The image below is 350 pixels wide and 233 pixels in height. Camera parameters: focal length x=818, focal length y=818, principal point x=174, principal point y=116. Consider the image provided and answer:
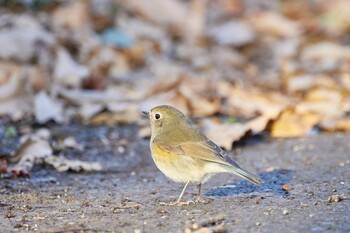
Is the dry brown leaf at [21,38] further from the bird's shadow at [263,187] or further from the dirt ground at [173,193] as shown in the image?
the bird's shadow at [263,187]

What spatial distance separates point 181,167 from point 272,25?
7952mm

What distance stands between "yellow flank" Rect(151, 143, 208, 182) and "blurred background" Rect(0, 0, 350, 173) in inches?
61.7

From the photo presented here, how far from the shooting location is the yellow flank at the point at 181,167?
5241 millimetres

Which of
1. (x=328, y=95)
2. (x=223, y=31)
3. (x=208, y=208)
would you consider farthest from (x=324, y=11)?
(x=208, y=208)

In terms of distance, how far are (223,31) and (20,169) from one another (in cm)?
664

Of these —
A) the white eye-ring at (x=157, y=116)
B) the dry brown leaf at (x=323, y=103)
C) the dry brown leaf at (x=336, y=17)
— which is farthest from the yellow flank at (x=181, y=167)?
the dry brown leaf at (x=336, y=17)

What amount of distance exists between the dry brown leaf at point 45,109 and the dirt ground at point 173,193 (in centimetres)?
16

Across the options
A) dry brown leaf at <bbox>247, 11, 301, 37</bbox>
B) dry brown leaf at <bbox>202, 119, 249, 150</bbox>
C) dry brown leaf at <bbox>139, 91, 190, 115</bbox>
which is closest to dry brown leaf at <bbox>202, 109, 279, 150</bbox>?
dry brown leaf at <bbox>202, 119, 249, 150</bbox>

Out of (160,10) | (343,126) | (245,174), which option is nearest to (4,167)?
(245,174)

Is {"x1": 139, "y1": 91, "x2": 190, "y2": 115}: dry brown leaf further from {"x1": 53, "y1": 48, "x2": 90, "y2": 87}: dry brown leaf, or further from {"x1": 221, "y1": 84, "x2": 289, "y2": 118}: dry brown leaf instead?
{"x1": 53, "y1": 48, "x2": 90, "y2": 87}: dry brown leaf

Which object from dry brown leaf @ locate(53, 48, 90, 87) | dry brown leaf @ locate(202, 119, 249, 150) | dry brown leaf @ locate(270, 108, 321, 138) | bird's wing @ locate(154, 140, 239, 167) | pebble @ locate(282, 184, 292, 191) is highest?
dry brown leaf @ locate(53, 48, 90, 87)

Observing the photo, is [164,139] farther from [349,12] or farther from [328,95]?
[349,12]

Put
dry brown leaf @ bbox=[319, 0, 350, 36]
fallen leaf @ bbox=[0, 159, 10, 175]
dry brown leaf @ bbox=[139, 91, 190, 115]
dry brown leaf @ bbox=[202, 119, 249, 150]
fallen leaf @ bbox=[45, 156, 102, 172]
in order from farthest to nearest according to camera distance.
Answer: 1. dry brown leaf @ bbox=[319, 0, 350, 36]
2. dry brown leaf @ bbox=[139, 91, 190, 115]
3. dry brown leaf @ bbox=[202, 119, 249, 150]
4. fallen leaf @ bbox=[45, 156, 102, 172]
5. fallen leaf @ bbox=[0, 159, 10, 175]

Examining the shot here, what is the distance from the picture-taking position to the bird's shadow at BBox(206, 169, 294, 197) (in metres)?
5.47
